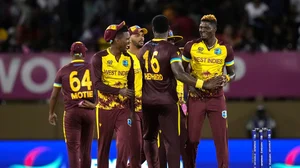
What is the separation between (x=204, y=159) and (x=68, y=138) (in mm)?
3658

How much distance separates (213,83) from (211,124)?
59 centimetres

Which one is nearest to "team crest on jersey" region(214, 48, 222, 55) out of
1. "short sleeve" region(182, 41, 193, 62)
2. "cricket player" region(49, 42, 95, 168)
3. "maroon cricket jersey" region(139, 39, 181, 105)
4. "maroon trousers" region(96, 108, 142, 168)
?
"short sleeve" region(182, 41, 193, 62)

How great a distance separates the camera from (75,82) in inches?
434

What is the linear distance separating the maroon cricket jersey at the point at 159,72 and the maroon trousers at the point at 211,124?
489 mm

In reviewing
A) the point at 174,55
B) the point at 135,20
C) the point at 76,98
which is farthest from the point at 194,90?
the point at 135,20

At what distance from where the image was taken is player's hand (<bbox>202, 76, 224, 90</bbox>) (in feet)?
33.1

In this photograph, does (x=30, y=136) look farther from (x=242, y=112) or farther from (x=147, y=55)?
(x=147, y=55)

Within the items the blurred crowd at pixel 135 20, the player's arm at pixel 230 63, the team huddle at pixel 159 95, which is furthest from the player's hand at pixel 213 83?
the blurred crowd at pixel 135 20

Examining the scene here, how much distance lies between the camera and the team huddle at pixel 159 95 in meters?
9.96

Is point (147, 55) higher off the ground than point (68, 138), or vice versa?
point (147, 55)

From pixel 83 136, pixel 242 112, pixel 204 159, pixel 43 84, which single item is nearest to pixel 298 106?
pixel 242 112

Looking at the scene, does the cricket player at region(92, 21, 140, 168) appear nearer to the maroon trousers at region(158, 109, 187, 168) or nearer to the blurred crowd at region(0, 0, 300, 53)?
the maroon trousers at region(158, 109, 187, 168)

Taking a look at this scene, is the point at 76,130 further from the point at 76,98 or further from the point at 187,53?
the point at 187,53

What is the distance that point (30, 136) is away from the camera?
16750mm
